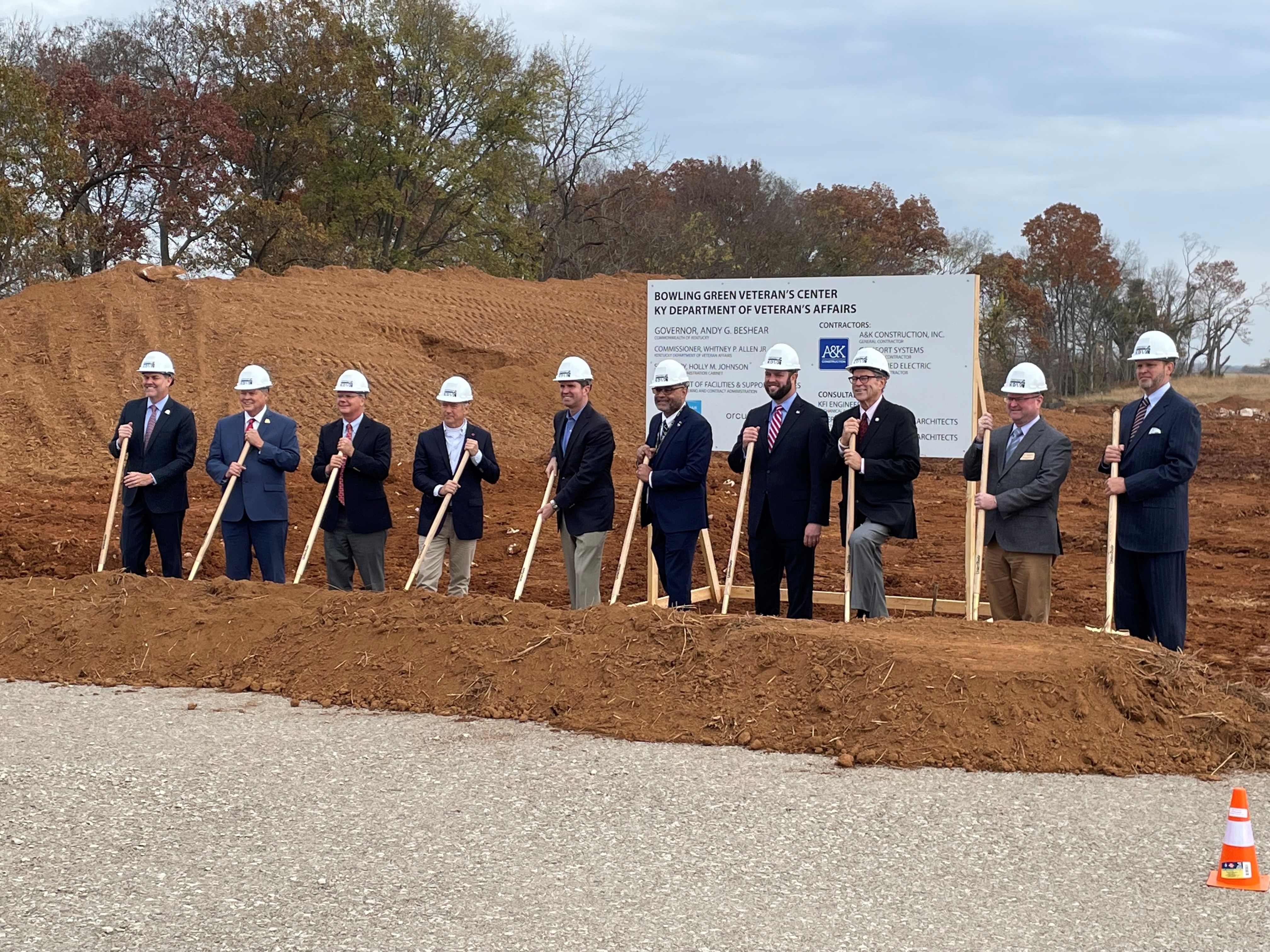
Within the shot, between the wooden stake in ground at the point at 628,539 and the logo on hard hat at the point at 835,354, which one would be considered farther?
the logo on hard hat at the point at 835,354

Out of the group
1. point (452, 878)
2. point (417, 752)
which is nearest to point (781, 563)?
point (417, 752)

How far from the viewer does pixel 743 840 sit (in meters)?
5.74

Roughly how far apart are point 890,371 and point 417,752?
17.9 feet

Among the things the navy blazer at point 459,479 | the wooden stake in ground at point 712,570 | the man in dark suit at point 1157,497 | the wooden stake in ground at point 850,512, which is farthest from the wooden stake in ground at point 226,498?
the man in dark suit at point 1157,497

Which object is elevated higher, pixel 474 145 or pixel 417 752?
pixel 474 145

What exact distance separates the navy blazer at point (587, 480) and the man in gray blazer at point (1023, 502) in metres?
2.76

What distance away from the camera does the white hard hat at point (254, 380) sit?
10828 millimetres

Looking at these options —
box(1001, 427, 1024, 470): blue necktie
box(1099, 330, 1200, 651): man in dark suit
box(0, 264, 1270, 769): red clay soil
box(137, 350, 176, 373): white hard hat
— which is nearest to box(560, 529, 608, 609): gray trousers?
box(0, 264, 1270, 769): red clay soil

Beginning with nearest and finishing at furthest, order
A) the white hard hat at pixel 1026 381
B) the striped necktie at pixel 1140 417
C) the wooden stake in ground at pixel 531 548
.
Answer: the striped necktie at pixel 1140 417 < the white hard hat at pixel 1026 381 < the wooden stake in ground at pixel 531 548

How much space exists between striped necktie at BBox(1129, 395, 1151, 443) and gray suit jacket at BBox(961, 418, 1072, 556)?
16.0 inches

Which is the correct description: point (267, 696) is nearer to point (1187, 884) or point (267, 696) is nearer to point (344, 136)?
point (1187, 884)

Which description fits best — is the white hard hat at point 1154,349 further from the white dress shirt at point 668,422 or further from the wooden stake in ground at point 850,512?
the white dress shirt at point 668,422

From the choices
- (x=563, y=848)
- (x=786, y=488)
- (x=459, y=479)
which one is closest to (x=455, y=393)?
(x=459, y=479)

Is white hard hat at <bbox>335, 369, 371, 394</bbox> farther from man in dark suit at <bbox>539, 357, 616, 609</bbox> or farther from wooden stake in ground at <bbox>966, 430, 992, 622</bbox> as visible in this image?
wooden stake in ground at <bbox>966, 430, 992, 622</bbox>
